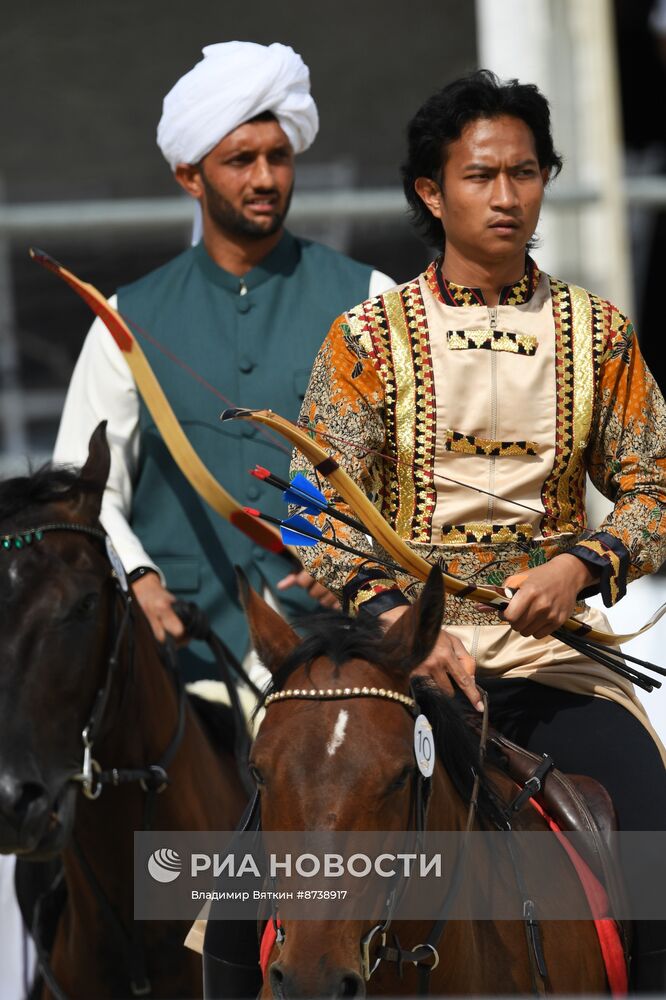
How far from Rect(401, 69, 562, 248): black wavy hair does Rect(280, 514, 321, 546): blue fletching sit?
0.67m

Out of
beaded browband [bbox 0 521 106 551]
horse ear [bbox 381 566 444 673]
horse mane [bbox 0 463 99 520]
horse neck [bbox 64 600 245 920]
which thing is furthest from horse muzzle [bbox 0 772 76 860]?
horse ear [bbox 381 566 444 673]

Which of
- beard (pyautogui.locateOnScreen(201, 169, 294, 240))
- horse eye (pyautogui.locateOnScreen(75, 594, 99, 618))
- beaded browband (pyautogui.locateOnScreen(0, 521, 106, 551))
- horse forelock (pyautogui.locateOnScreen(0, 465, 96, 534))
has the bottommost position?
horse eye (pyautogui.locateOnScreen(75, 594, 99, 618))

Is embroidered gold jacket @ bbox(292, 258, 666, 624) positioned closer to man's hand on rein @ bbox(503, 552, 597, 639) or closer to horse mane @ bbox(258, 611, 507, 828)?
man's hand on rein @ bbox(503, 552, 597, 639)

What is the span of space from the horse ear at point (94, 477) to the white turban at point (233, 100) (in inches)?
45.9

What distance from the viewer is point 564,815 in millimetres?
A: 2633

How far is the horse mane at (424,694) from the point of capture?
2311 mm

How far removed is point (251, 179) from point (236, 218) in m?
0.11

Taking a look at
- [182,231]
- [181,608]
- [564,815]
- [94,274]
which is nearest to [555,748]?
[564,815]

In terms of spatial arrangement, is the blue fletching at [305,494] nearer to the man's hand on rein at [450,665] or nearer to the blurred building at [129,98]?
the man's hand on rein at [450,665]

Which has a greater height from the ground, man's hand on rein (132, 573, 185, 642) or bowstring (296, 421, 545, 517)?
bowstring (296, 421, 545, 517)

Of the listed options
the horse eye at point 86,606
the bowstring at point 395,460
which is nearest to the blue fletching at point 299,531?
the bowstring at point 395,460

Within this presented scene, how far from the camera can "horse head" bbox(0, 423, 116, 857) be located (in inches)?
114

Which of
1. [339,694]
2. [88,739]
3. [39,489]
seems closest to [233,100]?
[39,489]

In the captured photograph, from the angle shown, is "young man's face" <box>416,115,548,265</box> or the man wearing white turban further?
the man wearing white turban
